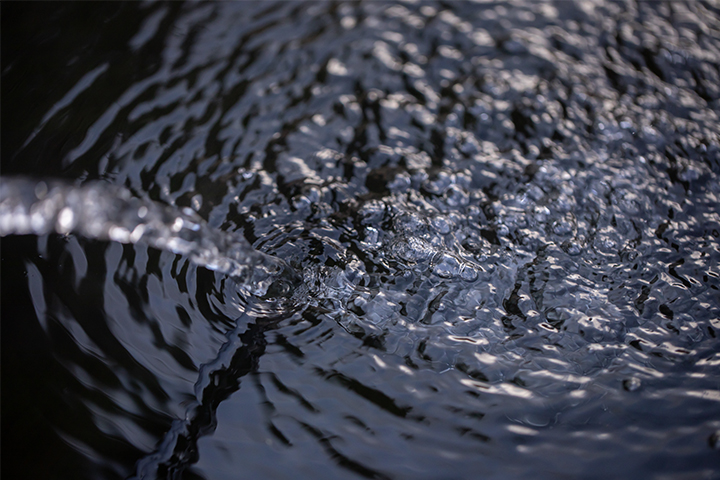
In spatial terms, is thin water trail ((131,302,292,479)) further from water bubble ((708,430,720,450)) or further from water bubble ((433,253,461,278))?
water bubble ((708,430,720,450))

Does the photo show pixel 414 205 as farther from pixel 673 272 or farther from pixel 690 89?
pixel 690 89

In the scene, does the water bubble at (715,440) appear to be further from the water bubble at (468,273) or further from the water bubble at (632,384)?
the water bubble at (468,273)

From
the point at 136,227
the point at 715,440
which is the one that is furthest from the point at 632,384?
the point at 136,227

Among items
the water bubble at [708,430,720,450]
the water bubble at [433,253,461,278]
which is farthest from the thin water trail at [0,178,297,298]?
the water bubble at [708,430,720,450]

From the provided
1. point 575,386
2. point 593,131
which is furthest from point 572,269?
point 593,131

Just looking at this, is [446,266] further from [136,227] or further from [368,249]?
[136,227]
